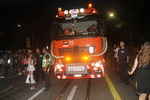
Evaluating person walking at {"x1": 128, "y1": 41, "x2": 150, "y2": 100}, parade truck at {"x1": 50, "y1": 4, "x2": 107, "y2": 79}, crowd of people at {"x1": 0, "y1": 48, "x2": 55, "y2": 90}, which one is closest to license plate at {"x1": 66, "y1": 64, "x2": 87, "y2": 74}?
parade truck at {"x1": 50, "y1": 4, "x2": 107, "y2": 79}

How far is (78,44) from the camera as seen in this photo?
23.9ft

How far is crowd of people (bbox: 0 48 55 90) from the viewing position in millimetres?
7364

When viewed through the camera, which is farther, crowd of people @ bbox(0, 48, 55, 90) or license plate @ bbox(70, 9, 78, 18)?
license plate @ bbox(70, 9, 78, 18)

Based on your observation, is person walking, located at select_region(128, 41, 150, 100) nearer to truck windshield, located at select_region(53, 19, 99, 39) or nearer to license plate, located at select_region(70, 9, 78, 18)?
truck windshield, located at select_region(53, 19, 99, 39)

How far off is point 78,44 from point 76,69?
109 centimetres

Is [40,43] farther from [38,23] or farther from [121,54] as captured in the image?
[121,54]

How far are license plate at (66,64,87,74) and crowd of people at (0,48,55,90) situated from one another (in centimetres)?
98

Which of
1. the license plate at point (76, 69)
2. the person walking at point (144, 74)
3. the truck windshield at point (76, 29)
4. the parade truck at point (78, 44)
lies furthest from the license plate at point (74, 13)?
the person walking at point (144, 74)

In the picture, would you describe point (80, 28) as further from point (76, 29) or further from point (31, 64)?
point (31, 64)

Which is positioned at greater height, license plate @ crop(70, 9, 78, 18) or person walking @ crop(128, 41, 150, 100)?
license plate @ crop(70, 9, 78, 18)

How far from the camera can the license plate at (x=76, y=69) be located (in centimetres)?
693

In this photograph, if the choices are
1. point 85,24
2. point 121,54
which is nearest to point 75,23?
point 85,24

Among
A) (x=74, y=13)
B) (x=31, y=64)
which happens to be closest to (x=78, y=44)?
(x=74, y=13)

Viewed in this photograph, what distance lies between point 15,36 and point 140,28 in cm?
2531
